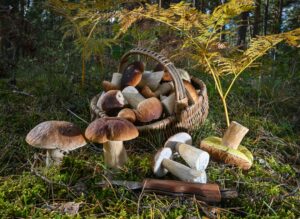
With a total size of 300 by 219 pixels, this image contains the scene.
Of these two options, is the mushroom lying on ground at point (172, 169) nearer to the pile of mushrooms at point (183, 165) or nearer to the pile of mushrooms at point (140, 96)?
the pile of mushrooms at point (183, 165)

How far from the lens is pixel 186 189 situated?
189 centimetres

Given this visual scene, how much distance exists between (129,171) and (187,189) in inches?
19.3

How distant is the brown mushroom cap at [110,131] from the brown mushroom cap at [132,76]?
88 cm

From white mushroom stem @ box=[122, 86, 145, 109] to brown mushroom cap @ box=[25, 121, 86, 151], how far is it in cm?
69

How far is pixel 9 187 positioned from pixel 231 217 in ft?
4.55

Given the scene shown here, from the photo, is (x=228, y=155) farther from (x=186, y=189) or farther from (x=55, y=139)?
(x=55, y=139)

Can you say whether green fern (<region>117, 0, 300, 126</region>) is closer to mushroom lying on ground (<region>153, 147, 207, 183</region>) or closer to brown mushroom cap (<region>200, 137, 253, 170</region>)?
brown mushroom cap (<region>200, 137, 253, 170</region>)

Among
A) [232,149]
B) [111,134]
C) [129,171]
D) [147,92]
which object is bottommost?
[129,171]

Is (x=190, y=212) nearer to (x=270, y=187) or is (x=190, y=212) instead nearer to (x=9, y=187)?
(x=270, y=187)

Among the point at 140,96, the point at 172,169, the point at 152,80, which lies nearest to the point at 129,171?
the point at 172,169

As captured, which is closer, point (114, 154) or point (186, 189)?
point (186, 189)

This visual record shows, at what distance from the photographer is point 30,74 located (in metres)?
4.80

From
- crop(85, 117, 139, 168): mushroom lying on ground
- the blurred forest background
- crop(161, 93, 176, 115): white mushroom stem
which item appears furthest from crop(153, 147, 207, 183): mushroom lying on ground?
crop(161, 93, 176, 115): white mushroom stem

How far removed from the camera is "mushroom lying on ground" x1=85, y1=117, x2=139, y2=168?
79.4 inches
